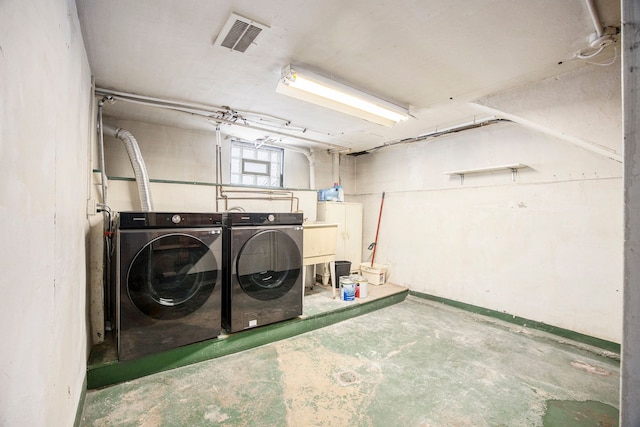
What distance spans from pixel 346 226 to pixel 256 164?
5.91 ft

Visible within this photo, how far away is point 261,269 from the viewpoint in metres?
2.56

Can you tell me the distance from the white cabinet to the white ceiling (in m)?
1.76

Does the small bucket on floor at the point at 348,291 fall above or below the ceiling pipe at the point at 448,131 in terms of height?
below

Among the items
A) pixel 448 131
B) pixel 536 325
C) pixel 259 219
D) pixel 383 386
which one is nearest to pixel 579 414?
pixel 383 386

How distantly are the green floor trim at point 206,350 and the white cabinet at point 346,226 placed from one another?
1289 millimetres

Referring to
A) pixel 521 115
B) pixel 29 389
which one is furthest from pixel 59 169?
pixel 521 115

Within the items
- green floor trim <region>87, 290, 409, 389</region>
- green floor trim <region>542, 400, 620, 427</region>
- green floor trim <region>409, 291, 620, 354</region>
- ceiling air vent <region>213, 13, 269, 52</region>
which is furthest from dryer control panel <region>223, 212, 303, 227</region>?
green floor trim <region>409, 291, 620, 354</region>

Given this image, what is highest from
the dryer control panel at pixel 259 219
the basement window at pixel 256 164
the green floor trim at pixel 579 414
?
the basement window at pixel 256 164

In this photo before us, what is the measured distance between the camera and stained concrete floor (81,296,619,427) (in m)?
1.69

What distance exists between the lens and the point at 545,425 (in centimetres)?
165

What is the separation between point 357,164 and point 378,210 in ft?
3.55

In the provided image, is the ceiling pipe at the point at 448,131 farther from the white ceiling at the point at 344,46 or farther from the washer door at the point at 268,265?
the washer door at the point at 268,265

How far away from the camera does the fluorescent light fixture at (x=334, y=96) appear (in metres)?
2.12

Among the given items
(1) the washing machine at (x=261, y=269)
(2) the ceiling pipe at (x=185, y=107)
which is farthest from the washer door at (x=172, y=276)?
(2) the ceiling pipe at (x=185, y=107)
